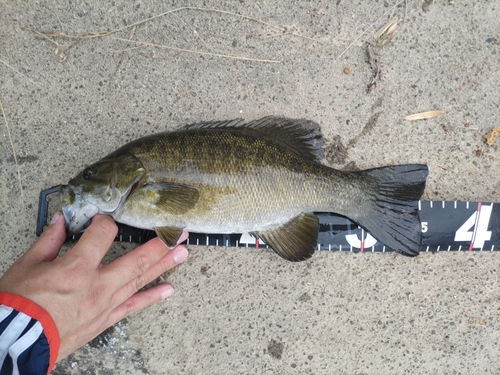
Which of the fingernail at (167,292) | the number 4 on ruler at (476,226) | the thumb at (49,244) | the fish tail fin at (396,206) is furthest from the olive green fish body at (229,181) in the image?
the number 4 on ruler at (476,226)

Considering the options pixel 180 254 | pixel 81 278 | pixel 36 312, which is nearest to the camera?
pixel 36 312

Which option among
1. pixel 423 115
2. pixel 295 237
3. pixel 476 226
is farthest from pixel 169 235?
pixel 476 226

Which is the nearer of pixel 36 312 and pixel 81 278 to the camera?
pixel 36 312

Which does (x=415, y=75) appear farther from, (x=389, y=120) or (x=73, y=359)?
(x=73, y=359)

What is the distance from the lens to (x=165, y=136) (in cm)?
226

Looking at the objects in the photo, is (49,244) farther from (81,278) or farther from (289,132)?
(289,132)

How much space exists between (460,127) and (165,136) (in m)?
2.19

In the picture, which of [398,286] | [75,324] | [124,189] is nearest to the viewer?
[75,324]

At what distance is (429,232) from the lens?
8.45 ft

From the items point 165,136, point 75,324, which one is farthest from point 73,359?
point 165,136

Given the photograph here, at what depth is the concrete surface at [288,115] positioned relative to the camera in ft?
8.77

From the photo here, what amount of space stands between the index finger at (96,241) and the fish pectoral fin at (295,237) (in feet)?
3.17

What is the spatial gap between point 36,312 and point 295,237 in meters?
1.54

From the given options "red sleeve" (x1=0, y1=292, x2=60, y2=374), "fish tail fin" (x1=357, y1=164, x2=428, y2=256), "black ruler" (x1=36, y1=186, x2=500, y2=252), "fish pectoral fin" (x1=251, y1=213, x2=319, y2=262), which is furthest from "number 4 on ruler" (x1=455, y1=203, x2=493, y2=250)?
"red sleeve" (x1=0, y1=292, x2=60, y2=374)
